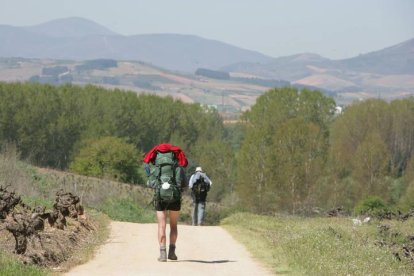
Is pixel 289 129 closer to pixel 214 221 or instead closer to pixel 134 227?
pixel 214 221

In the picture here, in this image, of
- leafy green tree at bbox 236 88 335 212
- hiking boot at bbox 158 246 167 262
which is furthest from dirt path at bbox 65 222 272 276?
leafy green tree at bbox 236 88 335 212

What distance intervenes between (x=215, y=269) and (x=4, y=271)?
390 centimetres

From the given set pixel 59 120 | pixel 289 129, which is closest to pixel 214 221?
pixel 289 129

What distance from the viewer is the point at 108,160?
278 feet

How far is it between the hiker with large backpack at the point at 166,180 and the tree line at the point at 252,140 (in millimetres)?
50772

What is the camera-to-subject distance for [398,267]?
1577 centimetres

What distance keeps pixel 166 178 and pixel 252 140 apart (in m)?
64.3

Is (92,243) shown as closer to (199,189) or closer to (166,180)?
(166,180)

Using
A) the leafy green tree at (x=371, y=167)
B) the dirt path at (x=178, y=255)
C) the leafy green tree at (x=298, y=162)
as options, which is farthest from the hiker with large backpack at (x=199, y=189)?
the leafy green tree at (x=371, y=167)

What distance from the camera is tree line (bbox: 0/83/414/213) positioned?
236ft

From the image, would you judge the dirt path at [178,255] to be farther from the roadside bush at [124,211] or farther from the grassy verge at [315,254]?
the roadside bush at [124,211]

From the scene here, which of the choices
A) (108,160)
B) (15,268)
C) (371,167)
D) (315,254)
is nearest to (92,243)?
(315,254)

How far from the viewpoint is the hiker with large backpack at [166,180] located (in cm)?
1540

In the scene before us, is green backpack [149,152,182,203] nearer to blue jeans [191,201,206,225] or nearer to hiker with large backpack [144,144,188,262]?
hiker with large backpack [144,144,188,262]
